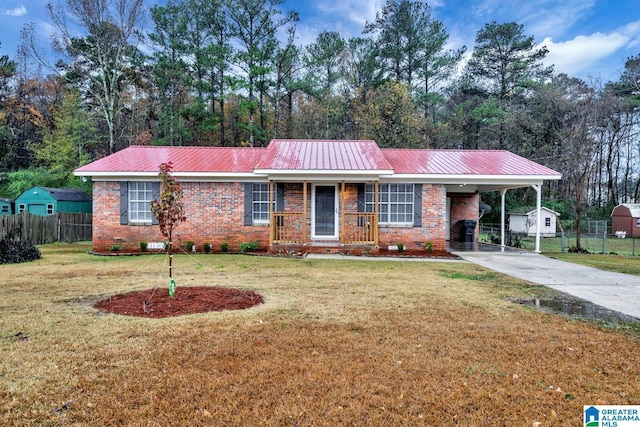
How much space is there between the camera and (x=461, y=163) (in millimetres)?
14211

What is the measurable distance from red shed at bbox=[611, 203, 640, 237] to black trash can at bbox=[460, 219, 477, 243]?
17.8m

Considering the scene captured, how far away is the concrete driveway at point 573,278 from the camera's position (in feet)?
20.4

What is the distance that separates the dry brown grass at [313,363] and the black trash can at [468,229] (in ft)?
33.3

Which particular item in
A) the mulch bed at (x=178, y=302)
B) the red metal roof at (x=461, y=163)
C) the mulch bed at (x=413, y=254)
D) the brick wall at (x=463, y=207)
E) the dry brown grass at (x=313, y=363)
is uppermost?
the red metal roof at (x=461, y=163)

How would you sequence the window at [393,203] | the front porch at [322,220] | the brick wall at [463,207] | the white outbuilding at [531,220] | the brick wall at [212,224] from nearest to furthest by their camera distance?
1. the front porch at [322,220]
2. the brick wall at [212,224]
3. the window at [393,203]
4. the brick wall at [463,207]
5. the white outbuilding at [531,220]

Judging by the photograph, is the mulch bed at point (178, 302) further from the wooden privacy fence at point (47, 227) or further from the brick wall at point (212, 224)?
the wooden privacy fence at point (47, 227)

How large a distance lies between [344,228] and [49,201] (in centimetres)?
1837

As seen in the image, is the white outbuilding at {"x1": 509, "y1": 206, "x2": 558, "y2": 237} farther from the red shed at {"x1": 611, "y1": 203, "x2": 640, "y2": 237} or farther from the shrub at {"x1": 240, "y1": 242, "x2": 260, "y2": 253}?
the shrub at {"x1": 240, "y1": 242, "x2": 260, "y2": 253}

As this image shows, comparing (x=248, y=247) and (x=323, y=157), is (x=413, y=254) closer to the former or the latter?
(x=323, y=157)

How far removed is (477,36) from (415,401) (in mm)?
32609

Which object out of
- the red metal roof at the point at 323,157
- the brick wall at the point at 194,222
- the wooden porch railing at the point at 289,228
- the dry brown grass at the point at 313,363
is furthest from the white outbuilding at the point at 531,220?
the dry brown grass at the point at 313,363

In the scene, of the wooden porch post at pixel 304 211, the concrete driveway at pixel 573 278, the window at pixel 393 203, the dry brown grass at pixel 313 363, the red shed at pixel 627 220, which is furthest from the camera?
the red shed at pixel 627 220

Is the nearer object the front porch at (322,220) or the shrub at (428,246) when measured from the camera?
the front porch at (322,220)

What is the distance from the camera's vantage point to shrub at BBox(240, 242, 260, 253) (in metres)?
12.6
